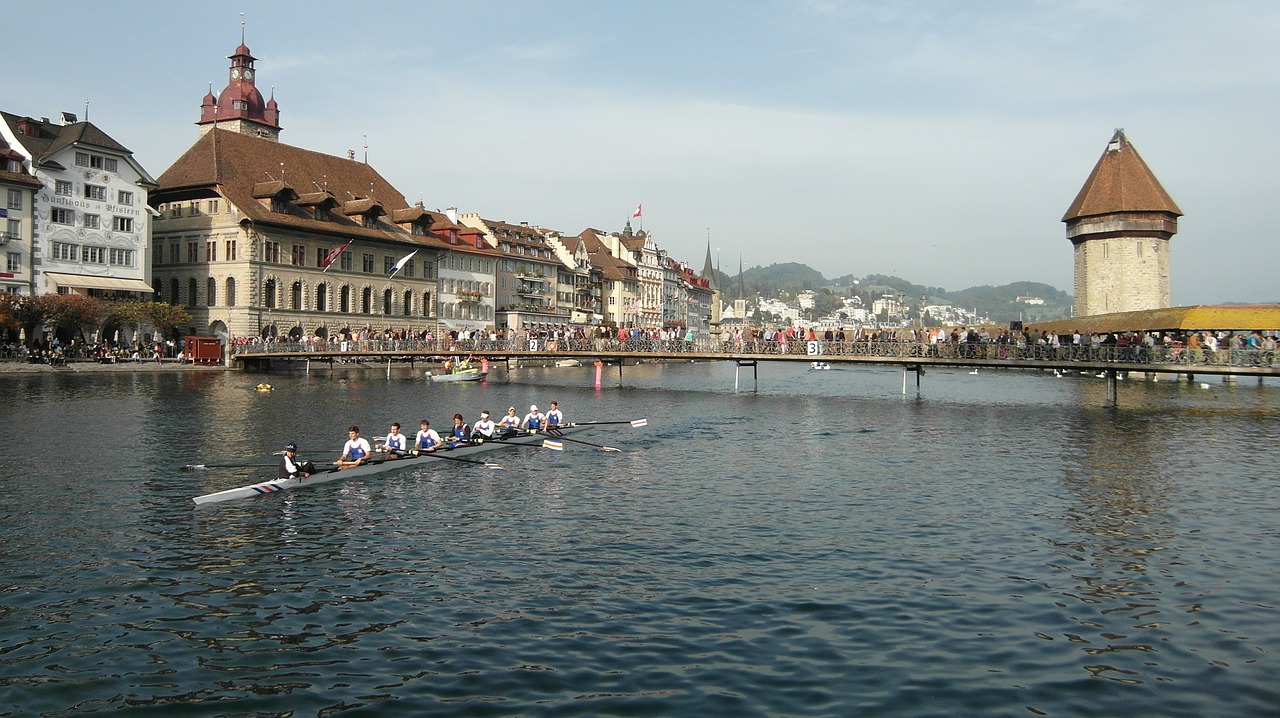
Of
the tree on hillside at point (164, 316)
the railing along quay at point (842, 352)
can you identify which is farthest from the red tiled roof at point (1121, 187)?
the tree on hillside at point (164, 316)

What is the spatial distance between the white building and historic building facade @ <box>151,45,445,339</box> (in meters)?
6.70

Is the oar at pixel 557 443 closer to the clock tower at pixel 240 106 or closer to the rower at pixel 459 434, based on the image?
the rower at pixel 459 434

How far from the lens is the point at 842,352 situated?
64.0 metres

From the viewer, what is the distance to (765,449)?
119 ft

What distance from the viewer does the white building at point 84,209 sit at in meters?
71.2

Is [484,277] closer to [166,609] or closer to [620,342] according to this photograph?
[620,342]

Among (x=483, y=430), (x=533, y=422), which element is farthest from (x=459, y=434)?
(x=533, y=422)

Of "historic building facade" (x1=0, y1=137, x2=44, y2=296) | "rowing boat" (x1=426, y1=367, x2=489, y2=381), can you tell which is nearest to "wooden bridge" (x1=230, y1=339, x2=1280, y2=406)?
"rowing boat" (x1=426, y1=367, x2=489, y2=381)

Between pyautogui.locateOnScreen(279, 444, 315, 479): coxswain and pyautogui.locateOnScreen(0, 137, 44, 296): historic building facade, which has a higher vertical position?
pyautogui.locateOnScreen(0, 137, 44, 296): historic building facade

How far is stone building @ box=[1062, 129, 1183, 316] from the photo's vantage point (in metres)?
100

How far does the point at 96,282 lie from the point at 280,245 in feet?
52.9

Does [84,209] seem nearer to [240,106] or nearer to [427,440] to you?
[240,106]

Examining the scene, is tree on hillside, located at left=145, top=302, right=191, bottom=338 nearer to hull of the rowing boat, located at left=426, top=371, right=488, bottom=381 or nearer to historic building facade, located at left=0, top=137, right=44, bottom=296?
historic building facade, located at left=0, top=137, right=44, bottom=296

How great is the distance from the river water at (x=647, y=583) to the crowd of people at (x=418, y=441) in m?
0.67
